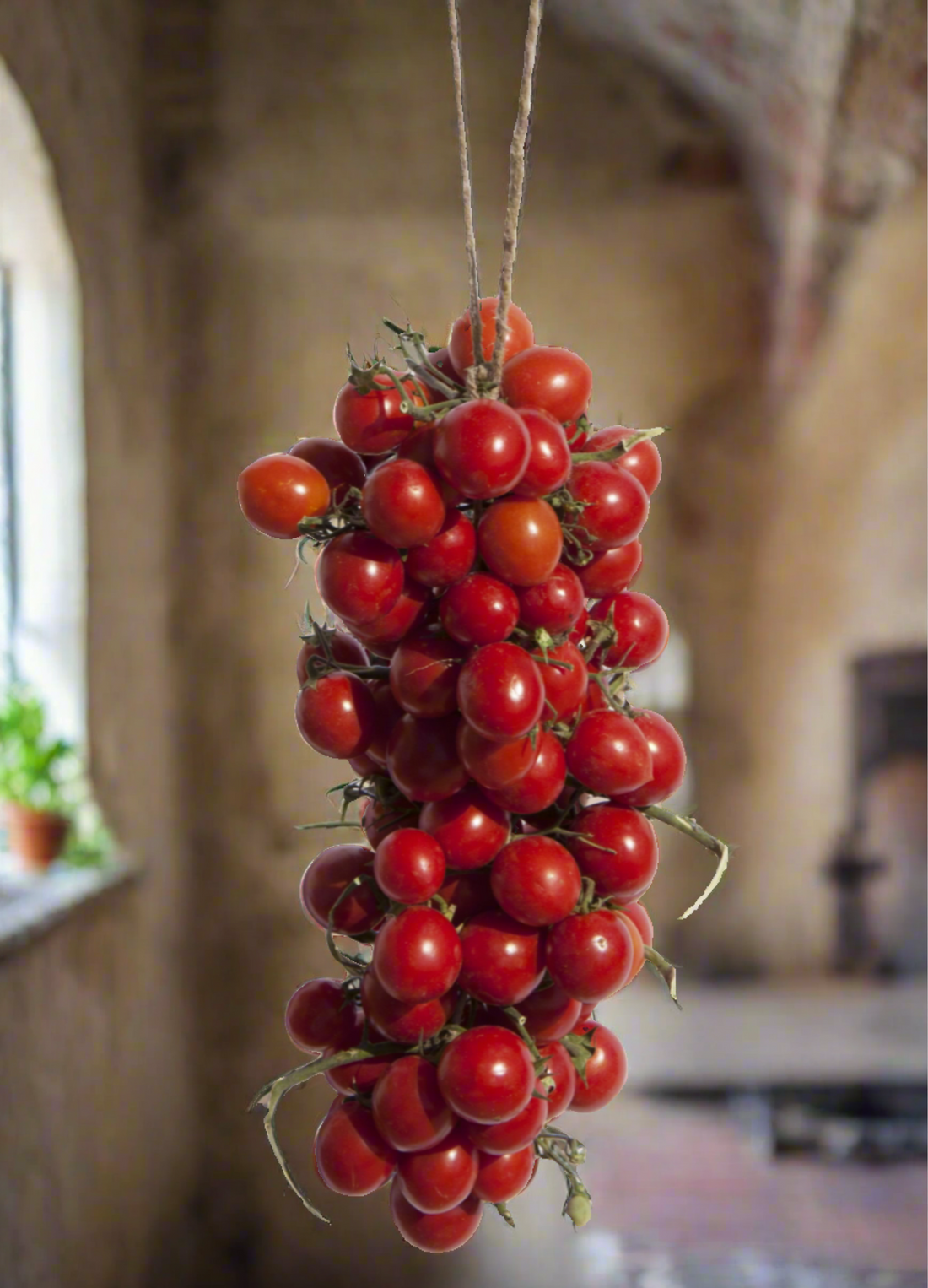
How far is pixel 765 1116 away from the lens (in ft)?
10.3

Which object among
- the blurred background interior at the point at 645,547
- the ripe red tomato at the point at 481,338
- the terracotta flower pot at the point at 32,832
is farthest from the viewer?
the blurred background interior at the point at 645,547

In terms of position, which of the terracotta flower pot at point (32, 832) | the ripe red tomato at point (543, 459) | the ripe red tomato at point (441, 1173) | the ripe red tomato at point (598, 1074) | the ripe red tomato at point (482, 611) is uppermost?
the ripe red tomato at point (543, 459)

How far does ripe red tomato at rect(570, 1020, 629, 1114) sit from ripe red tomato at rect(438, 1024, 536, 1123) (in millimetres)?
121

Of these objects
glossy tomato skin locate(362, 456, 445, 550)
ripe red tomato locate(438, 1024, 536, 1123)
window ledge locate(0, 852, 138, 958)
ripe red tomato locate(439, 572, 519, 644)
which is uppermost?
glossy tomato skin locate(362, 456, 445, 550)

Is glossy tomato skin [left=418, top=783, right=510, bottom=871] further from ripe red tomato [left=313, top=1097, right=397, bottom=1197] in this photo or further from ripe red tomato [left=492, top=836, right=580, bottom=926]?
ripe red tomato [left=313, top=1097, right=397, bottom=1197]

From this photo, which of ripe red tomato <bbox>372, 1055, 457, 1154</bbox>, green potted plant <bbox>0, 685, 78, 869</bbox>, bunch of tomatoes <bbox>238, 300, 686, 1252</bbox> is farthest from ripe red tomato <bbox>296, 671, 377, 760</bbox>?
green potted plant <bbox>0, 685, 78, 869</bbox>

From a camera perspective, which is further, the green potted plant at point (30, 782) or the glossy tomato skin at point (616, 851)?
the green potted plant at point (30, 782)

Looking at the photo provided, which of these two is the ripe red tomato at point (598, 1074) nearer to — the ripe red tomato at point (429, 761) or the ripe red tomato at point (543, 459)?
the ripe red tomato at point (429, 761)

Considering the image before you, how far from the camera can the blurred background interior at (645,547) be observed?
2848mm

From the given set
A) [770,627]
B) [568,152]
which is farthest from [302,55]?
[770,627]

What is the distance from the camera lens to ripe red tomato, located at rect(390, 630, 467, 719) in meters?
0.76

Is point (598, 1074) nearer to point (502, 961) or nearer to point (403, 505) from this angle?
point (502, 961)

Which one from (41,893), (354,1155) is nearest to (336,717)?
(354,1155)

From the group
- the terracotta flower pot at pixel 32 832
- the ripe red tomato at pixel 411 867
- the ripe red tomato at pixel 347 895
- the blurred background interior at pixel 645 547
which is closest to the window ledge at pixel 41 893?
the terracotta flower pot at pixel 32 832
